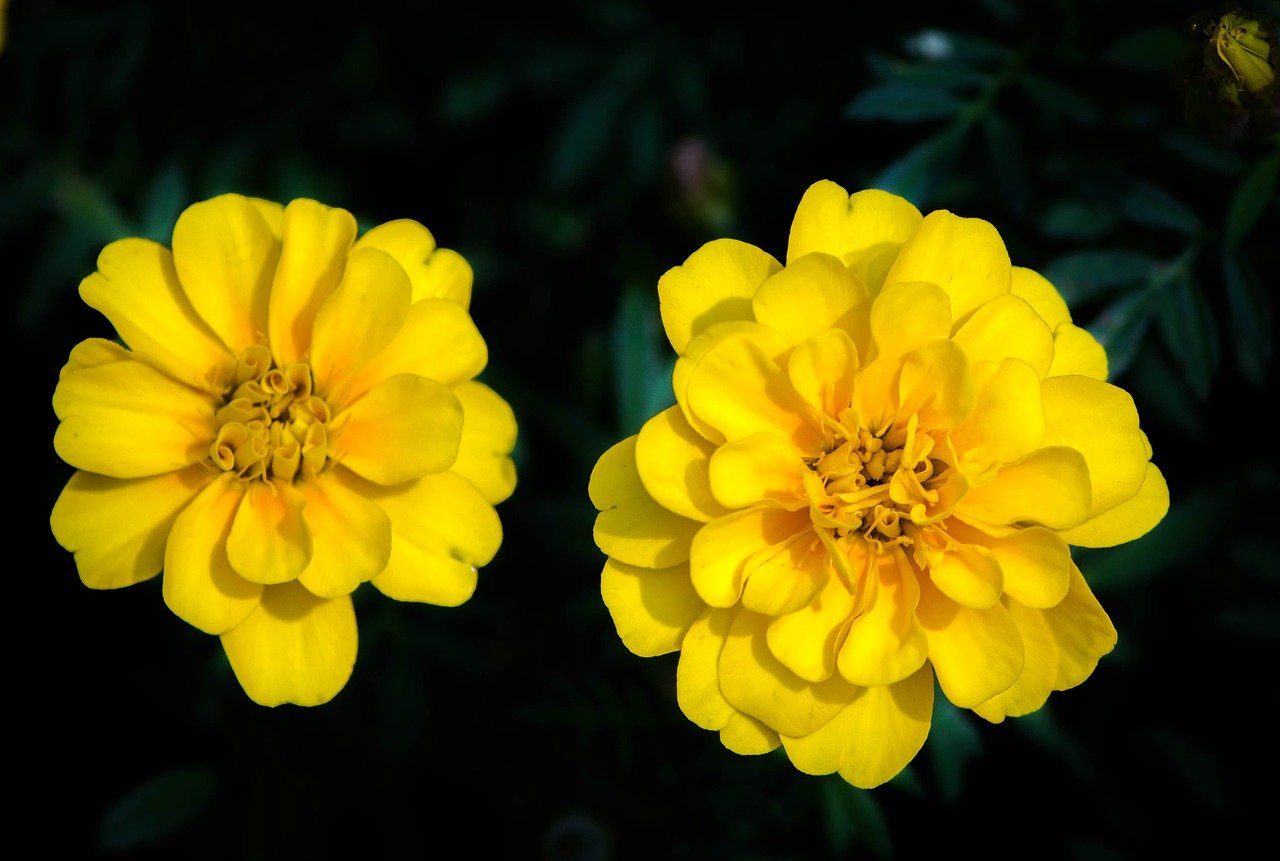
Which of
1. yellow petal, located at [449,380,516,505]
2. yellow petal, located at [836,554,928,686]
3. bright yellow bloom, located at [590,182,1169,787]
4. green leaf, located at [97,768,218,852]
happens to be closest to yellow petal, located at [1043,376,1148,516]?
bright yellow bloom, located at [590,182,1169,787]

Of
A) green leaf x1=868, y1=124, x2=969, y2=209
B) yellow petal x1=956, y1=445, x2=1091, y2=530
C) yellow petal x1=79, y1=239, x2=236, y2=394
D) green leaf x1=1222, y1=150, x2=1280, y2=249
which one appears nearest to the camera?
yellow petal x1=956, y1=445, x2=1091, y2=530

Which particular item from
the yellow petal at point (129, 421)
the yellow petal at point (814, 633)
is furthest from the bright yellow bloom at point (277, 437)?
the yellow petal at point (814, 633)

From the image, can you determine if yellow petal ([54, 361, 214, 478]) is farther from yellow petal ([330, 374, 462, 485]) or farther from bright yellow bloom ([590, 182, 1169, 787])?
bright yellow bloom ([590, 182, 1169, 787])

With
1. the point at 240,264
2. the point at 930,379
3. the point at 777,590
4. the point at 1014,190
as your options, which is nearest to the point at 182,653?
the point at 240,264

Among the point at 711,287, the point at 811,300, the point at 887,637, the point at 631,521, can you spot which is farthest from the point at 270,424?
the point at 887,637

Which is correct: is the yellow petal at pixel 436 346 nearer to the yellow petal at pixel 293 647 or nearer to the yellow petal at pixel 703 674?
the yellow petal at pixel 293 647

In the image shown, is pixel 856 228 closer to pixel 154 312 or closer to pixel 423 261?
pixel 423 261

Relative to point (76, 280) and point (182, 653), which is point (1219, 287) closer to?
point (182, 653)
